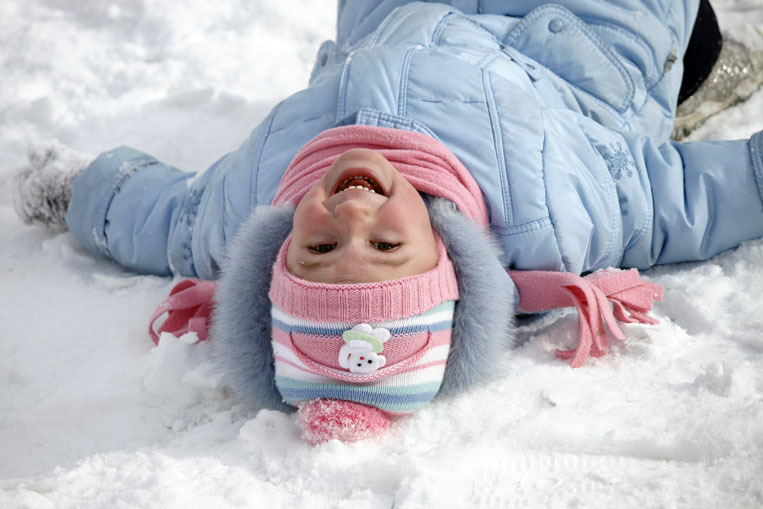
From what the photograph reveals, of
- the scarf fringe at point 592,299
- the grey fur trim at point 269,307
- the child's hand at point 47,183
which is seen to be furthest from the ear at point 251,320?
the child's hand at point 47,183

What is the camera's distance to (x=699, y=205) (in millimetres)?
1273

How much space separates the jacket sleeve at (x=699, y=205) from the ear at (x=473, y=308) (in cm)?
38

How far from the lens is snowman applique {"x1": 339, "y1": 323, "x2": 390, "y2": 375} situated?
2.94 feet

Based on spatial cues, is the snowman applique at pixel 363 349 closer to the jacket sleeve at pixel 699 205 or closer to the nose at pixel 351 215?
the nose at pixel 351 215

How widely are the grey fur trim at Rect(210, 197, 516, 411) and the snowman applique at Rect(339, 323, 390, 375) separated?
0.12 metres

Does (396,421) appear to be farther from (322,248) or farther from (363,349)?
(322,248)

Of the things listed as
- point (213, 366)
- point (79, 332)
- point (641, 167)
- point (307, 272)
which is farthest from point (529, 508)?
point (79, 332)

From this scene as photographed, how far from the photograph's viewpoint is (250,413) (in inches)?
40.9

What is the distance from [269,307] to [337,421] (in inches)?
7.7

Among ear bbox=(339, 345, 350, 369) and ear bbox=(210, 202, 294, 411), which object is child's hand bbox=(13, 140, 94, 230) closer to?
ear bbox=(210, 202, 294, 411)

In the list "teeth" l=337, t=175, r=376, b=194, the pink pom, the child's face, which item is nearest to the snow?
the pink pom

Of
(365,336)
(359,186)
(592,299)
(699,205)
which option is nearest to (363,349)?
(365,336)

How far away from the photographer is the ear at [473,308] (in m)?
0.97

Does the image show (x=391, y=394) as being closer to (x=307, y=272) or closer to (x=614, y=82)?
(x=307, y=272)
